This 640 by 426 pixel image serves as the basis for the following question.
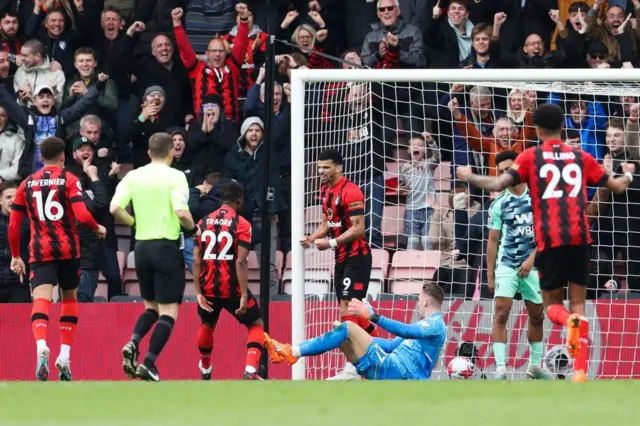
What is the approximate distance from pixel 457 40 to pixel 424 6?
849mm

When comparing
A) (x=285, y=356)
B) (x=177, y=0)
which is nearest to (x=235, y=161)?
(x=177, y=0)

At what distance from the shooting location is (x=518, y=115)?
50.4 feet

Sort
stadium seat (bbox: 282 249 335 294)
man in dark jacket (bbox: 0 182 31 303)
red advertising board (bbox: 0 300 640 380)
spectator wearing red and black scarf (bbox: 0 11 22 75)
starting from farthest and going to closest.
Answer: spectator wearing red and black scarf (bbox: 0 11 22 75) → man in dark jacket (bbox: 0 182 31 303) → stadium seat (bbox: 282 249 335 294) → red advertising board (bbox: 0 300 640 380)

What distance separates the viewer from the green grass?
6852 millimetres

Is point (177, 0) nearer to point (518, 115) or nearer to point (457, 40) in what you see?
point (457, 40)

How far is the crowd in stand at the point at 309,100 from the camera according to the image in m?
15.2

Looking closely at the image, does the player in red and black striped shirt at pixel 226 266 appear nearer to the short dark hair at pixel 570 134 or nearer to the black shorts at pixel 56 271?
the black shorts at pixel 56 271

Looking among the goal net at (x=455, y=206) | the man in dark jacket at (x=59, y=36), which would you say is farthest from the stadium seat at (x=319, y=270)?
the man in dark jacket at (x=59, y=36)

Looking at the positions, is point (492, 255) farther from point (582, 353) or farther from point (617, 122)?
point (582, 353)

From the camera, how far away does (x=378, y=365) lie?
11.3 meters

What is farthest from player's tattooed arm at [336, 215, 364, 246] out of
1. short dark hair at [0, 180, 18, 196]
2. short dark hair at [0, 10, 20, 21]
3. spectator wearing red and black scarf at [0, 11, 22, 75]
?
short dark hair at [0, 10, 20, 21]

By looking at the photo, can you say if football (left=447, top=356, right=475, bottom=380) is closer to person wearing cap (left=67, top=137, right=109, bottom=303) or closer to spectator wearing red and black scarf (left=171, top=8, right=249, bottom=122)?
person wearing cap (left=67, top=137, right=109, bottom=303)

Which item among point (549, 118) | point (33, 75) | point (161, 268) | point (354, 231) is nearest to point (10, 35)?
point (33, 75)

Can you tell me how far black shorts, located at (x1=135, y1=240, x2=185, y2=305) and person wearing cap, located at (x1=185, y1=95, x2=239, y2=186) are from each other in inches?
173
